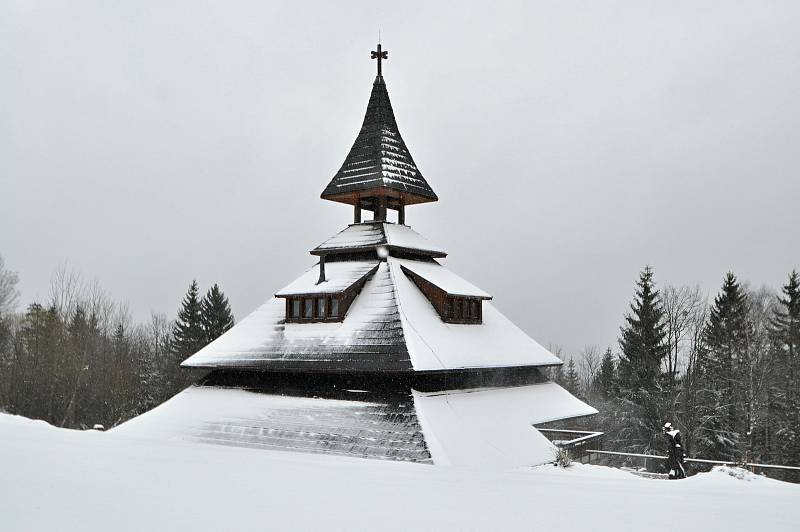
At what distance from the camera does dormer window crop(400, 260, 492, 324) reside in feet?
69.5

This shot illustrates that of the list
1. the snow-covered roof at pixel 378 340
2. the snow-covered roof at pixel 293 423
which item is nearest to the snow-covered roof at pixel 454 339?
the snow-covered roof at pixel 378 340

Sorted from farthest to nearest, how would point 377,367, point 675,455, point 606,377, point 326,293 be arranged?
1. point 606,377
2. point 326,293
3. point 675,455
4. point 377,367

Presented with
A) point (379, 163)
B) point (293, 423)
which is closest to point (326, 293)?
point (293, 423)

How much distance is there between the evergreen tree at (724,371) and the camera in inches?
1471

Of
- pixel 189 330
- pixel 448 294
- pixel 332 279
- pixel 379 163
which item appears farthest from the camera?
pixel 189 330

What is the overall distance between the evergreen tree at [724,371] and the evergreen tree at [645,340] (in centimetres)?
269

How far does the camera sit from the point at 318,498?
5.89 metres

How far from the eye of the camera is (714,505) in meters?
Answer: 6.34

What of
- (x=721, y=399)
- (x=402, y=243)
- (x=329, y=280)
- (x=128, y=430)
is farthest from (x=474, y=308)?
(x=721, y=399)

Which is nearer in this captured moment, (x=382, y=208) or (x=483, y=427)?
(x=483, y=427)

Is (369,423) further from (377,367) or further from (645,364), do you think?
(645,364)

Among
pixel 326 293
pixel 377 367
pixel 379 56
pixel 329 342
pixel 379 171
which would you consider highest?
pixel 379 56

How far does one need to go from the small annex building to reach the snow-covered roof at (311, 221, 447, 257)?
0.06 meters

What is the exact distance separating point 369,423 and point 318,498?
11.4 m
